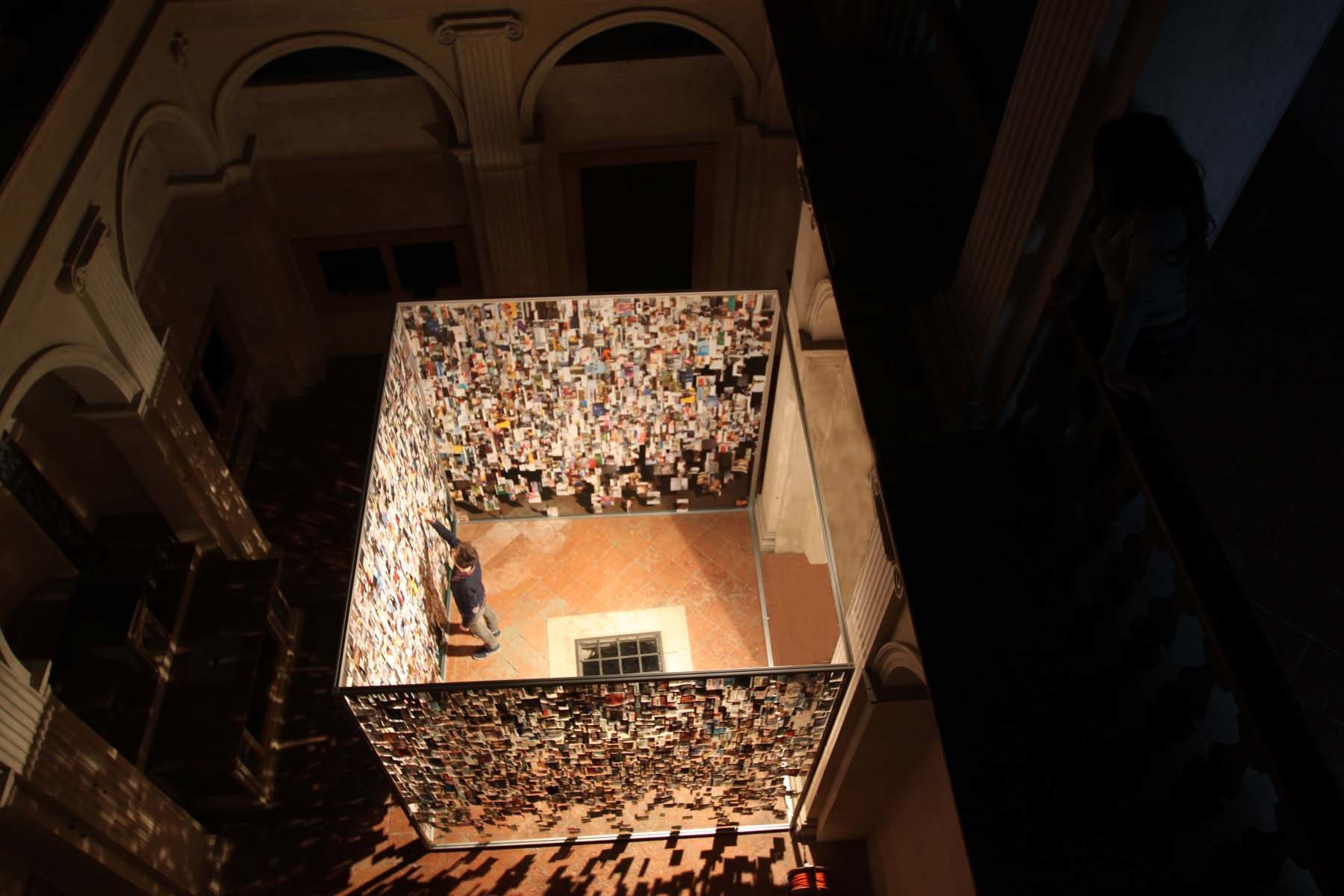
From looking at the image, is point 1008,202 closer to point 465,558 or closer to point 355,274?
point 465,558

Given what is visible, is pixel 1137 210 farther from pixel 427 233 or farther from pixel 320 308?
pixel 320 308

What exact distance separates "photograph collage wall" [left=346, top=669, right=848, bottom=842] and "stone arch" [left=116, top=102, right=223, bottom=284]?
12.4 feet

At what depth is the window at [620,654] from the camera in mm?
8250

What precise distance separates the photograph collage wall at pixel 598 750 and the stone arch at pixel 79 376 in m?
2.47

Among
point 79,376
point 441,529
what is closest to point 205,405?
point 79,376

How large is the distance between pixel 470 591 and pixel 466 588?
1.9 inches

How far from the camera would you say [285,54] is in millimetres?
8188

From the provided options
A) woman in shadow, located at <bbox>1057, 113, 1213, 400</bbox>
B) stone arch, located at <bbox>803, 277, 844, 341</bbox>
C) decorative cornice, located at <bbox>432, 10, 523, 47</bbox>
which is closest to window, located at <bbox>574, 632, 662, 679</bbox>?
stone arch, located at <bbox>803, 277, 844, 341</bbox>

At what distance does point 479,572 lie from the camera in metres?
7.78

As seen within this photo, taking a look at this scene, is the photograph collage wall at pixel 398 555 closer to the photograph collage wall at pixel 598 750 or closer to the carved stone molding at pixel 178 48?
the photograph collage wall at pixel 598 750

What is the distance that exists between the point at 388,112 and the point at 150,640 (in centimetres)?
480

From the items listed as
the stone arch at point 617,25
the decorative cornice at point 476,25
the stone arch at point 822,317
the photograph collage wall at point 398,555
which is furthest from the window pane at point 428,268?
the stone arch at point 822,317

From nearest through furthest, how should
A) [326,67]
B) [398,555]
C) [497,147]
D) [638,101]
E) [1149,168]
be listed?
[1149,168] → [398,555] → [497,147] → [326,67] → [638,101]

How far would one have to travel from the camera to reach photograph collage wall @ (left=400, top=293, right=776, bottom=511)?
7.36m
